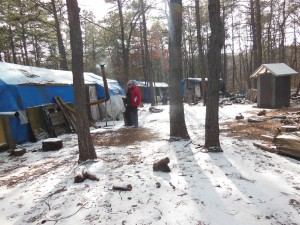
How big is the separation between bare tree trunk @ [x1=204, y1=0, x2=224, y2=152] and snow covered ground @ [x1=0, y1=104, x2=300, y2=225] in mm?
430

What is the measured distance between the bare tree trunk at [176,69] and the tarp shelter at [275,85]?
9.91 m

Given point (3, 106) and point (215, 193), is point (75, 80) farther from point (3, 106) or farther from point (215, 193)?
point (3, 106)

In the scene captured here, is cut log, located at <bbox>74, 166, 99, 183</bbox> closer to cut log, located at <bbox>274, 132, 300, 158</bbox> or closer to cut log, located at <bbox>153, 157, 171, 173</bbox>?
cut log, located at <bbox>153, 157, 171, 173</bbox>

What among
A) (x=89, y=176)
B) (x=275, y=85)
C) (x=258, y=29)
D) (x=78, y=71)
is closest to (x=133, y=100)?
(x=78, y=71)

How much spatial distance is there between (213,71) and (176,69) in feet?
5.18

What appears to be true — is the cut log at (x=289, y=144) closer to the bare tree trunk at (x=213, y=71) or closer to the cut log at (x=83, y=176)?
the bare tree trunk at (x=213, y=71)

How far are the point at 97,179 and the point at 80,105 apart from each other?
1774 millimetres

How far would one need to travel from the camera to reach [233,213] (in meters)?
3.44

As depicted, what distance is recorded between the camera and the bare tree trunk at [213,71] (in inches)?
223

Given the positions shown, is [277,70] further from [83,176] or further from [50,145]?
[83,176]

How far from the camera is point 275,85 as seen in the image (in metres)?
15.3

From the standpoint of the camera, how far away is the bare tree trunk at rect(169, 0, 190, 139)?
→ 23.2 ft

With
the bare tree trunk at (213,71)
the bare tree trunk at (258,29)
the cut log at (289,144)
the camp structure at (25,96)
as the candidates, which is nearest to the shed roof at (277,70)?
the bare tree trunk at (258,29)

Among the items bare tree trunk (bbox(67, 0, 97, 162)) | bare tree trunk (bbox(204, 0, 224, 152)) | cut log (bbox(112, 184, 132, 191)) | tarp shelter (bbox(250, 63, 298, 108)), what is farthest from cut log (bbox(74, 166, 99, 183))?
tarp shelter (bbox(250, 63, 298, 108))
